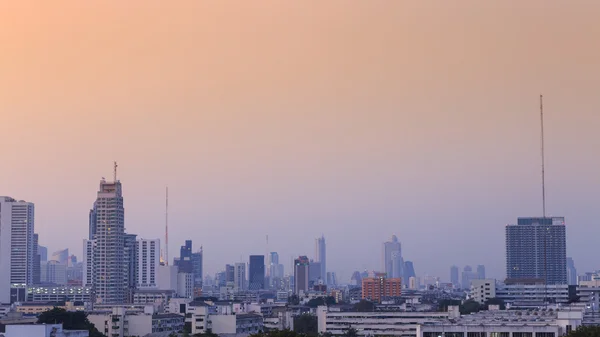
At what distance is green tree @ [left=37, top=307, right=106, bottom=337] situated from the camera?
8519cm

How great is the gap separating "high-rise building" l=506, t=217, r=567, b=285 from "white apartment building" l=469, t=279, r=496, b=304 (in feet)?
139

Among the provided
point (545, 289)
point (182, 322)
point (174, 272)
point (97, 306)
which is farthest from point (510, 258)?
point (182, 322)

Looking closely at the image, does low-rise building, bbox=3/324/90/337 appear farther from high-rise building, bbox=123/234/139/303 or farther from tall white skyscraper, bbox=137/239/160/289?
tall white skyscraper, bbox=137/239/160/289

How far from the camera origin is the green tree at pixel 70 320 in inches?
3354

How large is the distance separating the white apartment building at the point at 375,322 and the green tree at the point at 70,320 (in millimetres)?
17561

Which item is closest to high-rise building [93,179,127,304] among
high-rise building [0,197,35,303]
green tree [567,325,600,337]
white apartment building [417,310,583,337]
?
high-rise building [0,197,35,303]

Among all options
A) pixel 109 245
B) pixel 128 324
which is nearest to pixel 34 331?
pixel 128 324

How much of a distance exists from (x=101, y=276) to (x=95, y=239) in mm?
4706

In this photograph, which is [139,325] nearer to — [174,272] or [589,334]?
[589,334]

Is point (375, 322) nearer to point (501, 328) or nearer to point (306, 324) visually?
point (306, 324)

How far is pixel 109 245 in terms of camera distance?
495 ft

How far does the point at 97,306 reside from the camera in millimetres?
131625

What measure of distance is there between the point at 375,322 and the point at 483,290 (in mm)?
49102

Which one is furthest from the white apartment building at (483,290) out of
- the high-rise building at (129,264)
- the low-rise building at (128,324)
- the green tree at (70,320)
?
the green tree at (70,320)
